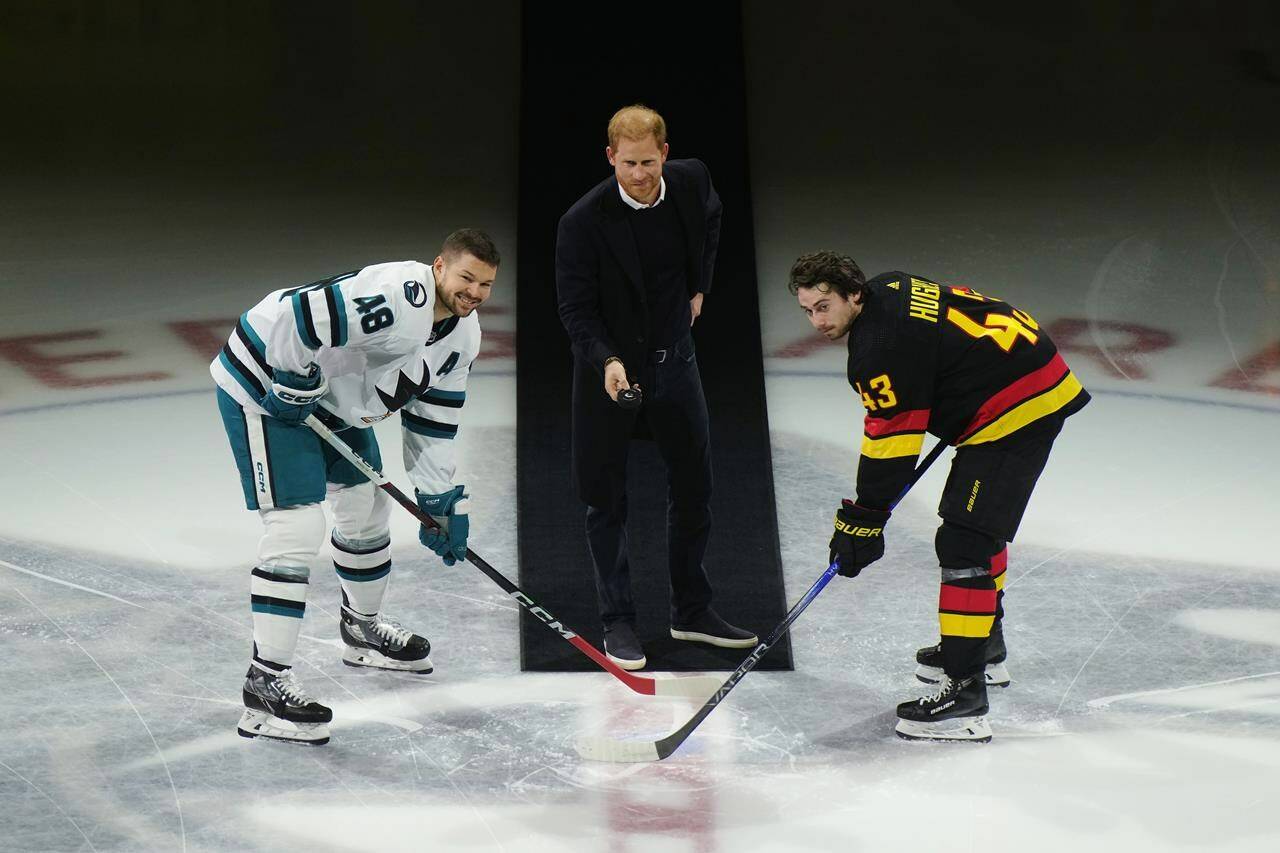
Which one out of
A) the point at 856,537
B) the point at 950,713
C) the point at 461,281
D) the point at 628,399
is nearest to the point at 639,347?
the point at 628,399

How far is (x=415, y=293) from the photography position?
141 inches

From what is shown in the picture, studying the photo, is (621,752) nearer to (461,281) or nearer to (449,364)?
(449,364)

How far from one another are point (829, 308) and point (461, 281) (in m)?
0.80

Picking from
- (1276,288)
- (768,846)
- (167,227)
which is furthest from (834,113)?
(768,846)

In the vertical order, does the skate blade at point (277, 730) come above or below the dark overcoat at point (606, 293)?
below

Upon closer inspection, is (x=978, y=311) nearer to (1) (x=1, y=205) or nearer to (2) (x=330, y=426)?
(2) (x=330, y=426)

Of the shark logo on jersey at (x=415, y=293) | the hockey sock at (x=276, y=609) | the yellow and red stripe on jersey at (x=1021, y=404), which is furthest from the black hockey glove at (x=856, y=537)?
the hockey sock at (x=276, y=609)

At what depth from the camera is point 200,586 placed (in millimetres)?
4363

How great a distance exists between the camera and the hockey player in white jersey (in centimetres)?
354

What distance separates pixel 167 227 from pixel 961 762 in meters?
4.48

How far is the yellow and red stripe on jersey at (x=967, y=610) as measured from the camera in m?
3.67

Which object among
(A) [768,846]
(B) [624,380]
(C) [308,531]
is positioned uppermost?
(B) [624,380]

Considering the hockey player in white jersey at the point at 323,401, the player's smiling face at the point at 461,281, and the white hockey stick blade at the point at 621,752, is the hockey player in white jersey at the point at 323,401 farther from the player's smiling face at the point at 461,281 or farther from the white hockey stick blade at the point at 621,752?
the white hockey stick blade at the point at 621,752

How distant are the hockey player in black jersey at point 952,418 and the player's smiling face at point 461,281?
676 millimetres
